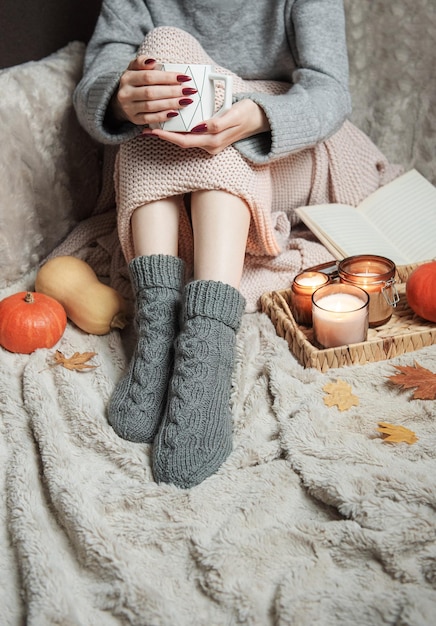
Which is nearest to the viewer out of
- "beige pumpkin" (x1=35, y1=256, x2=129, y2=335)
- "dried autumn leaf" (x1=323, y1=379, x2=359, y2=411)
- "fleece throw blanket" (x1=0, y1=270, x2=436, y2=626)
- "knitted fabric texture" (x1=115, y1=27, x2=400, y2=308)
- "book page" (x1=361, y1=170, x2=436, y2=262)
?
"fleece throw blanket" (x1=0, y1=270, x2=436, y2=626)

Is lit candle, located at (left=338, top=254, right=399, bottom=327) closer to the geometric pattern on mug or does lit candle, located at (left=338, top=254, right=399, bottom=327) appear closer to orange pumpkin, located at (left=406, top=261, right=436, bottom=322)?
orange pumpkin, located at (left=406, top=261, right=436, bottom=322)

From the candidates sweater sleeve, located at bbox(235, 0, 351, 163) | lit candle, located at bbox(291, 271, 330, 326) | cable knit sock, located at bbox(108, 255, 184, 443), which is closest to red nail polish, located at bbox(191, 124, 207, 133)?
sweater sleeve, located at bbox(235, 0, 351, 163)

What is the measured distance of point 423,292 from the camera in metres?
1.12

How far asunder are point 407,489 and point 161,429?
0.34m

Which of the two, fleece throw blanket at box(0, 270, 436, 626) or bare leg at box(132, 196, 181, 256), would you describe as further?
bare leg at box(132, 196, 181, 256)

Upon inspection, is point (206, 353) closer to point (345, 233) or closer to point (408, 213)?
point (345, 233)

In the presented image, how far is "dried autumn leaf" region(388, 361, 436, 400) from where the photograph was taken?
101 centimetres

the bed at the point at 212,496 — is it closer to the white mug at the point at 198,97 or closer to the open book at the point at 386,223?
the open book at the point at 386,223

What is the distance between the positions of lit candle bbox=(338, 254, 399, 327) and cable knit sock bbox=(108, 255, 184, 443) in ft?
0.96

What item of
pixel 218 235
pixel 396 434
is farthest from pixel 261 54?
pixel 396 434

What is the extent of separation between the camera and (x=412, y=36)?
1.55 metres

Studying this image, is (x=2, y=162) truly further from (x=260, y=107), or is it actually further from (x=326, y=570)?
(x=326, y=570)

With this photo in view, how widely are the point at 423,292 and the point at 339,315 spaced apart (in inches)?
6.7

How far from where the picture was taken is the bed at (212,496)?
734 mm
